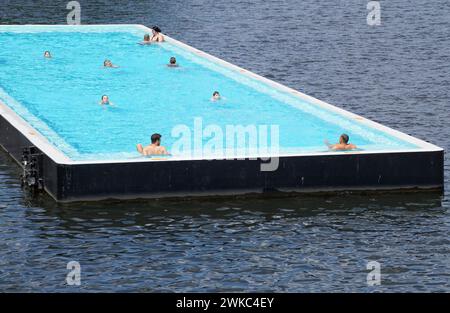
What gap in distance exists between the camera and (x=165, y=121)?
49.4m

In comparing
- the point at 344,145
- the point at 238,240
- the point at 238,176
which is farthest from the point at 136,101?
the point at 238,240

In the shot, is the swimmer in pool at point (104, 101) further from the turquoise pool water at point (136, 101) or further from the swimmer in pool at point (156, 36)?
the swimmer in pool at point (156, 36)

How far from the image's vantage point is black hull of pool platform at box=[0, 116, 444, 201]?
40344 millimetres

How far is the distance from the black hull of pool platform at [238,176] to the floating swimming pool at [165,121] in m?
0.03

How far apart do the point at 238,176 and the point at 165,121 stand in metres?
8.75

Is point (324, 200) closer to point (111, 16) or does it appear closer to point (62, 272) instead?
point (62, 272)

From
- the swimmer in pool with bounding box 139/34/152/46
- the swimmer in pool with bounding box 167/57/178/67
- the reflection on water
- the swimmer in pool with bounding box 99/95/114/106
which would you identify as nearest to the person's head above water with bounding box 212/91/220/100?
the swimmer in pool with bounding box 99/95/114/106

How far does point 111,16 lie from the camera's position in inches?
3312

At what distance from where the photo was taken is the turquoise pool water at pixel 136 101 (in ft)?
150

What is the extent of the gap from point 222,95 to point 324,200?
13.8m

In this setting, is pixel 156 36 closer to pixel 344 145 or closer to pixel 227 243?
pixel 344 145
